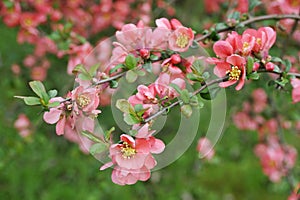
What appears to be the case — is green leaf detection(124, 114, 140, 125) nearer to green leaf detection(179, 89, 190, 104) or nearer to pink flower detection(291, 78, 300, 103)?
green leaf detection(179, 89, 190, 104)

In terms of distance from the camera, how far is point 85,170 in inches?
103

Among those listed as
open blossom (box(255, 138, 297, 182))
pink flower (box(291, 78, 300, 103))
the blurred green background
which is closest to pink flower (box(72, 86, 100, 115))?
pink flower (box(291, 78, 300, 103))

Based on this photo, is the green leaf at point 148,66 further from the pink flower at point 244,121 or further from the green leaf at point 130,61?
the pink flower at point 244,121

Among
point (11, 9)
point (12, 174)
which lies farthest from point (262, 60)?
point (12, 174)

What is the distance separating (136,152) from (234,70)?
0.24 meters

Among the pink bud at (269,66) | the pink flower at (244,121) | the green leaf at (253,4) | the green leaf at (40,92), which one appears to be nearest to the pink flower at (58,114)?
the green leaf at (40,92)

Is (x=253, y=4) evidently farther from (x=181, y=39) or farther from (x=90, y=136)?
(x=90, y=136)

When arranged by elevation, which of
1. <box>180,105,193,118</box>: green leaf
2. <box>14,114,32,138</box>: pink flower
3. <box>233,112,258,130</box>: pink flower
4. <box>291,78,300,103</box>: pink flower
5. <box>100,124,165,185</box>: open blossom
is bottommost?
<box>233,112,258,130</box>: pink flower

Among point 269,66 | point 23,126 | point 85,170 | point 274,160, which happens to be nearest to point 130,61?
point 269,66

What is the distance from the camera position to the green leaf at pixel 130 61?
98 cm

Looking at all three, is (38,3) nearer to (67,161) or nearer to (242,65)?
(67,161)

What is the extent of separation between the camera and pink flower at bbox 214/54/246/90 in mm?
948

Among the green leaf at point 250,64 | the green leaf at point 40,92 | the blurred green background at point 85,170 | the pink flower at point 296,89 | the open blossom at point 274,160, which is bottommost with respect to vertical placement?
the blurred green background at point 85,170

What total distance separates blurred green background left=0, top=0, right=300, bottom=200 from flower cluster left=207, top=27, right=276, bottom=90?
1126mm
